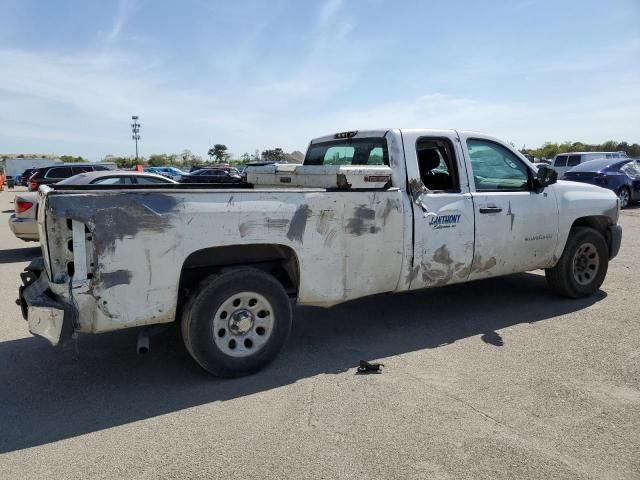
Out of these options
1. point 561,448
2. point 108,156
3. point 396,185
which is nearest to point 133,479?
point 561,448

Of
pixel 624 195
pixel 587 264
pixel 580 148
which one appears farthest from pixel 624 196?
pixel 580 148

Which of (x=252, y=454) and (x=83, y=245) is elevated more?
(x=83, y=245)

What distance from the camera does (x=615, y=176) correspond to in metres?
16.8

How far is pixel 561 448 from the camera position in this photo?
115 inches

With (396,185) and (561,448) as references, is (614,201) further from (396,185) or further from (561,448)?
(561,448)

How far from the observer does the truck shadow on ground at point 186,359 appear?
336 cm

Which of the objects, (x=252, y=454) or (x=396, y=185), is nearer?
(x=252, y=454)

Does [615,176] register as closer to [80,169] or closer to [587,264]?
[587,264]

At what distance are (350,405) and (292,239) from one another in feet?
4.44

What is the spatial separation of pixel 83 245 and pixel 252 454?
68.9 inches

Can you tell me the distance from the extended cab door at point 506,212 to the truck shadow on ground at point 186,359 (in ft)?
2.12

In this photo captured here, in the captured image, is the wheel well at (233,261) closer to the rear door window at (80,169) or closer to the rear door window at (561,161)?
the rear door window at (80,169)

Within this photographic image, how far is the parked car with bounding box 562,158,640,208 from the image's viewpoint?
16.7 metres

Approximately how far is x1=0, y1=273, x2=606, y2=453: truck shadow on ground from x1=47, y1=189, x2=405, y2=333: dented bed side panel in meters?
0.58
